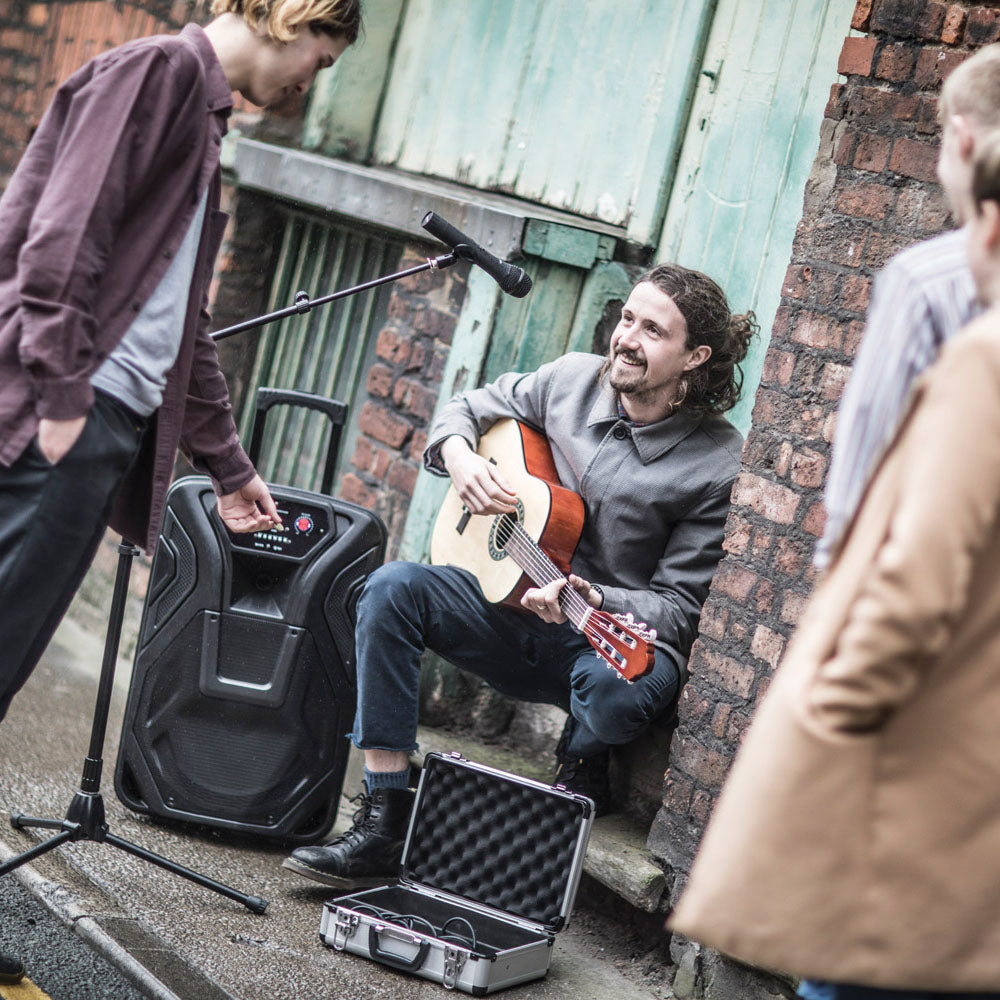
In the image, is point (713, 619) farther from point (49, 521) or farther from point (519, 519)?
point (49, 521)

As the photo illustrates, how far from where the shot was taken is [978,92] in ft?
5.50

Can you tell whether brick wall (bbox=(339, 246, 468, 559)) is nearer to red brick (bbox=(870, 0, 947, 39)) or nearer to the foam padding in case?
the foam padding in case

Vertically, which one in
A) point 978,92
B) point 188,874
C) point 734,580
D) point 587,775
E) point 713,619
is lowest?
point 188,874

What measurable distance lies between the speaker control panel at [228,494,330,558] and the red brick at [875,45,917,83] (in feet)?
5.67

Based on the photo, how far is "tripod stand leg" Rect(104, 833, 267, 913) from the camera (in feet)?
10.3

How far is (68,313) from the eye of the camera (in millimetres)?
2166

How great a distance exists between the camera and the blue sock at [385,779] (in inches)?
136

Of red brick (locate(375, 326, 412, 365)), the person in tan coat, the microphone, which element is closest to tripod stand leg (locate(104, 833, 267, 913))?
the microphone

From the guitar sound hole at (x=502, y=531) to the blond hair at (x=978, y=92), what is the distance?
2.00 m

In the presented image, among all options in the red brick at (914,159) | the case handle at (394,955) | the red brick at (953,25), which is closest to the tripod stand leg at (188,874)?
the case handle at (394,955)

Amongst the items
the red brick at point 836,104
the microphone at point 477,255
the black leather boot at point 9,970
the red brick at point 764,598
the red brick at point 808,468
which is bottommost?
the black leather boot at point 9,970

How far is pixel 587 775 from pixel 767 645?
715mm

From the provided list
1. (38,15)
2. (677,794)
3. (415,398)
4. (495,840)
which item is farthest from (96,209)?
(38,15)

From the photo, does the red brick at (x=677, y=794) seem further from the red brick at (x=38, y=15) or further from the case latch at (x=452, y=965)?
the red brick at (x=38, y=15)
